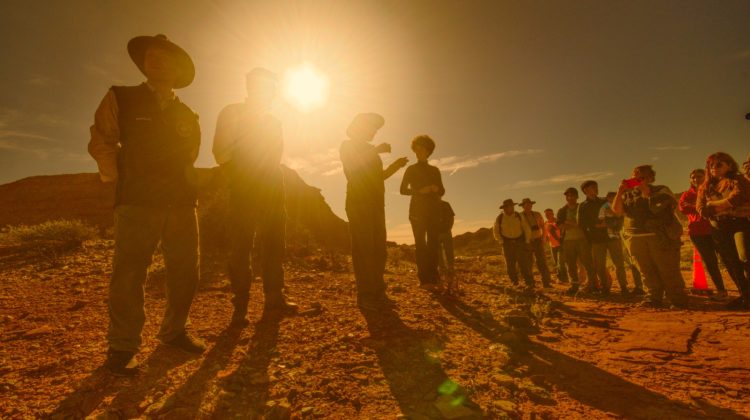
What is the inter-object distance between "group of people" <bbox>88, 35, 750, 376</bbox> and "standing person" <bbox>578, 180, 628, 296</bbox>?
0.02m

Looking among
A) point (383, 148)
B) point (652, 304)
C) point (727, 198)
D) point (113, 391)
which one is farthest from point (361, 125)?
point (727, 198)

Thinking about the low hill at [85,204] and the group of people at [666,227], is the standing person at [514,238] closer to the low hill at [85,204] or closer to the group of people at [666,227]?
the group of people at [666,227]

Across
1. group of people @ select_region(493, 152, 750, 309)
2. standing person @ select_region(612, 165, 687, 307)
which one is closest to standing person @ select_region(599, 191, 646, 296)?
group of people @ select_region(493, 152, 750, 309)

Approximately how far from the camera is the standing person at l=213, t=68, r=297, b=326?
3.24 metres

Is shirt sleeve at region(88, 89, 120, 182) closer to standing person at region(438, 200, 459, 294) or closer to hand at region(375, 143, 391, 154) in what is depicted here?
hand at region(375, 143, 391, 154)

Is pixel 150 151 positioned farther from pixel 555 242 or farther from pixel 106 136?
pixel 555 242

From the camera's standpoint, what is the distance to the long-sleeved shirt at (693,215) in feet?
17.8

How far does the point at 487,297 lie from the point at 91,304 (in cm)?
497

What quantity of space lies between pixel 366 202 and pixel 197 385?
255 centimetres

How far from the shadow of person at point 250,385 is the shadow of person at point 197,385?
11 centimetres

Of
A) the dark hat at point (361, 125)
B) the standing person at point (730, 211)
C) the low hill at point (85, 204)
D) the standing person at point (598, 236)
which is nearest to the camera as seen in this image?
the dark hat at point (361, 125)

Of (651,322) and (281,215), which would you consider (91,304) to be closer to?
(281,215)

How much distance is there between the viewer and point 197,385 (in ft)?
6.74

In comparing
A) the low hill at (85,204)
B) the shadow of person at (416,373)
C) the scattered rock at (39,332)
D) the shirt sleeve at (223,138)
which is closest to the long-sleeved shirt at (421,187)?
the shadow of person at (416,373)
